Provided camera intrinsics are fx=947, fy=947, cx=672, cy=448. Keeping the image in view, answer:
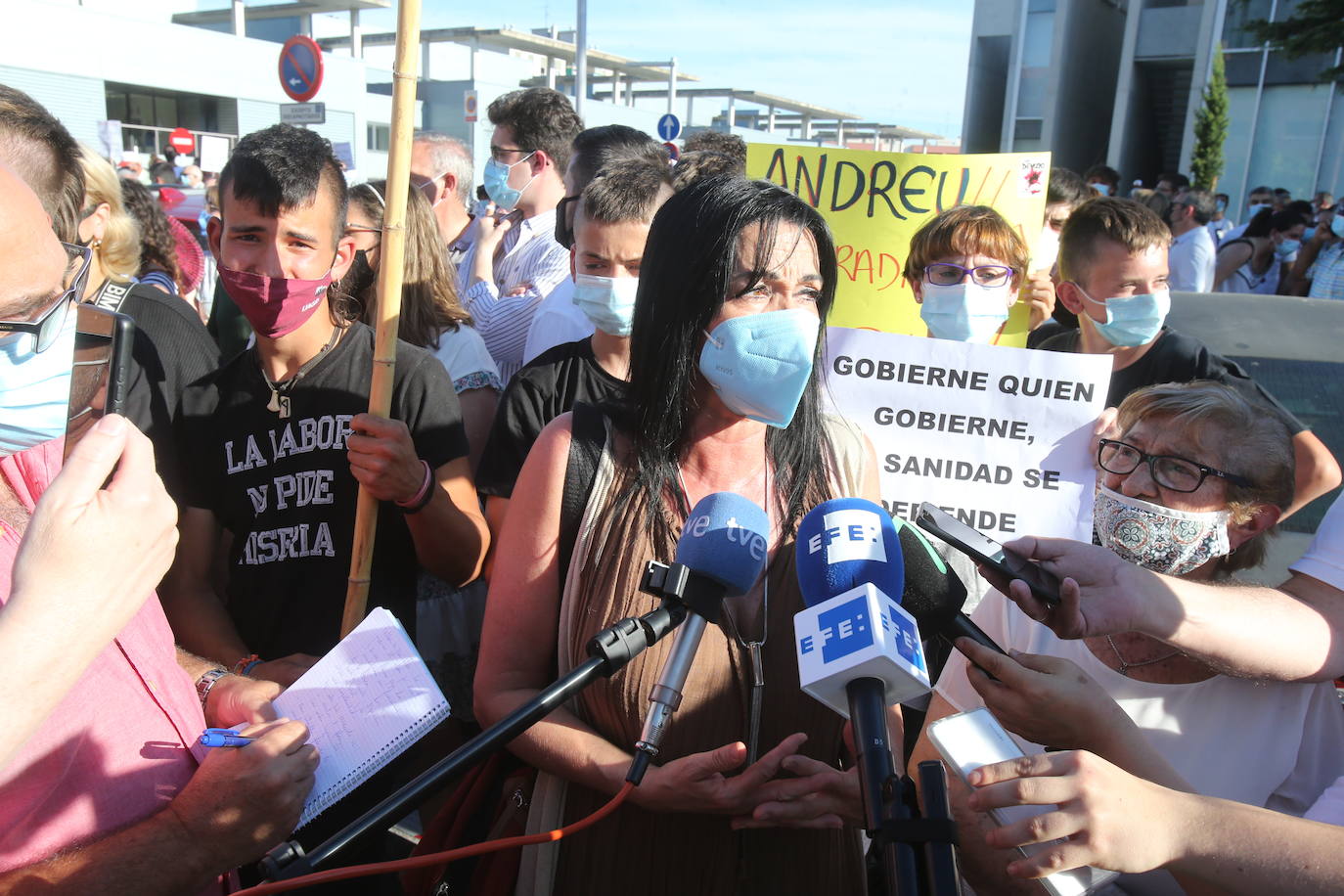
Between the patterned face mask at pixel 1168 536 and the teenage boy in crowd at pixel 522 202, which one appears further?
the teenage boy in crowd at pixel 522 202

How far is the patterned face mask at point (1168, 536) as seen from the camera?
2111 millimetres

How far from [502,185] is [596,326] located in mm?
2758

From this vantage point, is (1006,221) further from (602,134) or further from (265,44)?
(265,44)

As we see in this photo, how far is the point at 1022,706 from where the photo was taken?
151 cm

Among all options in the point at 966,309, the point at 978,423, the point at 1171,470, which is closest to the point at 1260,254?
the point at 966,309

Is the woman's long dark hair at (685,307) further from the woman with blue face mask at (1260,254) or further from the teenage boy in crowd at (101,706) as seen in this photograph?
the woman with blue face mask at (1260,254)

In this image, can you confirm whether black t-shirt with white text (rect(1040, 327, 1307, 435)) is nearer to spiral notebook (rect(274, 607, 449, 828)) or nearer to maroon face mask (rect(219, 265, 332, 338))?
maroon face mask (rect(219, 265, 332, 338))

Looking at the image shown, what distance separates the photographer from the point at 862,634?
3.79 feet

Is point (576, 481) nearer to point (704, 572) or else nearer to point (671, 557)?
point (671, 557)

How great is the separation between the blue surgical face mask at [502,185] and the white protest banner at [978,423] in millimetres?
3147

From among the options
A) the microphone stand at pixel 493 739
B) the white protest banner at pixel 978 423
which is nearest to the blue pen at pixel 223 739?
the microphone stand at pixel 493 739

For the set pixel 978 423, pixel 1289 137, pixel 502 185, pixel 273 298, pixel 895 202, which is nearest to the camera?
pixel 273 298

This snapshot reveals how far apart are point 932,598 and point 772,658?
1.58 feet

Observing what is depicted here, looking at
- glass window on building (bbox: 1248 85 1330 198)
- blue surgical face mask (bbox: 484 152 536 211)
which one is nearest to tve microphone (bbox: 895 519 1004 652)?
blue surgical face mask (bbox: 484 152 536 211)
